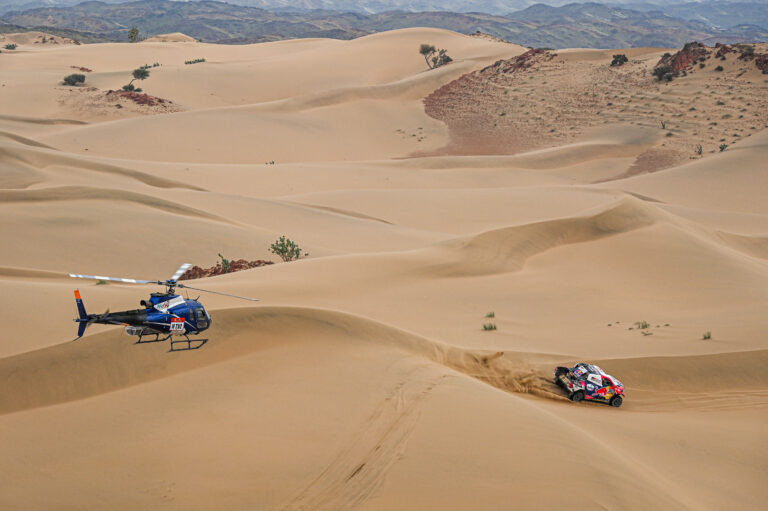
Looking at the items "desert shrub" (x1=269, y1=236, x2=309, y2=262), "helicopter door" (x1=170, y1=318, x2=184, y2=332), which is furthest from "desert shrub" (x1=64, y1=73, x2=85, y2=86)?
"helicopter door" (x1=170, y1=318, x2=184, y2=332)

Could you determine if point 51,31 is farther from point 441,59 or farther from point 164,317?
point 164,317

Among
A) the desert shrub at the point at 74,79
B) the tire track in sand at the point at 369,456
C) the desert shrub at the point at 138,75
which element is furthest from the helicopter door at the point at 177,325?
the desert shrub at the point at 74,79

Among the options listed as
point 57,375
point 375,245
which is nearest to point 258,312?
point 57,375

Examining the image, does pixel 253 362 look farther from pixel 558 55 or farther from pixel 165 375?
pixel 558 55

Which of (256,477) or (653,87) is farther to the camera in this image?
(653,87)

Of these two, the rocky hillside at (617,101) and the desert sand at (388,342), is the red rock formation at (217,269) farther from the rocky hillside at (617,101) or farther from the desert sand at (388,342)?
A: the rocky hillside at (617,101)

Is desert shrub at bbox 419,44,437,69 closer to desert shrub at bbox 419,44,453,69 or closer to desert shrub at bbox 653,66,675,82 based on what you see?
desert shrub at bbox 419,44,453,69

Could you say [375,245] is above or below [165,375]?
below

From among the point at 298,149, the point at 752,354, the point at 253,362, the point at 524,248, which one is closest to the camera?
the point at 253,362

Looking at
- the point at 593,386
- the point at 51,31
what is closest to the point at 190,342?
the point at 593,386
